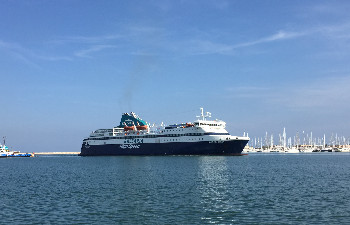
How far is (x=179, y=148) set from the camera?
10319 centimetres

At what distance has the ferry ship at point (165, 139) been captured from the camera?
99125mm

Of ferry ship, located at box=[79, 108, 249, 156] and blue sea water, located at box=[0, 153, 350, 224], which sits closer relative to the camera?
blue sea water, located at box=[0, 153, 350, 224]

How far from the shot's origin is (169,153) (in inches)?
4181

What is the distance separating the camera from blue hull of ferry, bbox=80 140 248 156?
99062 mm

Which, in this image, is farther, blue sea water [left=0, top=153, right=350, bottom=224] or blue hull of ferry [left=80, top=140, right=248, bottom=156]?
blue hull of ferry [left=80, top=140, right=248, bottom=156]

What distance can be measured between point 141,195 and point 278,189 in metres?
13.6

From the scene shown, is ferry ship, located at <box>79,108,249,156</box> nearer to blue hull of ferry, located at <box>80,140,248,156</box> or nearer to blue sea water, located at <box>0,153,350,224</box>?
blue hull of ferry, located at <box>80,140,248,156</box>

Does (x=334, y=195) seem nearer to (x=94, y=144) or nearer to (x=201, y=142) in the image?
(x=201, y=142)

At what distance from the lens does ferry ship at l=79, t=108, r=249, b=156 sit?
99125mm

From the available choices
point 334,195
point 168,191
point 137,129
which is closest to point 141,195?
point 168,191

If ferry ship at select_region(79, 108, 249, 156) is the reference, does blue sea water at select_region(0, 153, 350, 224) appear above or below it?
below

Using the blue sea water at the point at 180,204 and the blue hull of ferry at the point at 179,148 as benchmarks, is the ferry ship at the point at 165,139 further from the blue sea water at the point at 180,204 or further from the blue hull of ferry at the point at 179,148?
the blue sea water at the point at 180,204

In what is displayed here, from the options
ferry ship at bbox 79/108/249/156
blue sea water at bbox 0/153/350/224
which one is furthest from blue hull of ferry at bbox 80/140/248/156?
blue sea water at bbox 0/153/350/224

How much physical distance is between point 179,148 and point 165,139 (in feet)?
19.6
